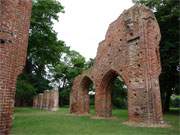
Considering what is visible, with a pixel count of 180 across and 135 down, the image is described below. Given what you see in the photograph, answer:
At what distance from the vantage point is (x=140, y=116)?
40.8ft

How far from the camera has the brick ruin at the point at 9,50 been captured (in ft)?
20.0

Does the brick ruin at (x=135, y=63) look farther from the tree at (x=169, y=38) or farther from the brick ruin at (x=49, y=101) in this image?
the brick ruin at (x=49, y=101)

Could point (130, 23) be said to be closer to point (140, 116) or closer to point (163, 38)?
point (140, 116)

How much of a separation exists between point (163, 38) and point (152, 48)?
352 inches

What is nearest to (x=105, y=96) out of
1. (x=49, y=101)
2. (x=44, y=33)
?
(x=44, y=33)

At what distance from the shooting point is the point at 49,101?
28906 millimetres

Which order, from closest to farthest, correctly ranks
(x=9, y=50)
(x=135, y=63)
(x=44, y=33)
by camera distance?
1. (x=9, y=50)
2. (x=135, y=63)
3. (x=44, y=33)

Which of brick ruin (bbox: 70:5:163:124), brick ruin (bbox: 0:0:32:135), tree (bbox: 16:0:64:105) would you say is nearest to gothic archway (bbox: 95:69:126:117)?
brick ruin (bbox: 70:5:163:124)

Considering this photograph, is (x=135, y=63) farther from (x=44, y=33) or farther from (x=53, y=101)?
(x=53, y=101)

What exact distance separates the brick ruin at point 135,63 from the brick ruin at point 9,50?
706 centimetres

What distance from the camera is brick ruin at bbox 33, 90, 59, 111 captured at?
1083 inches

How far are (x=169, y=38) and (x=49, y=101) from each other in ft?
48.0

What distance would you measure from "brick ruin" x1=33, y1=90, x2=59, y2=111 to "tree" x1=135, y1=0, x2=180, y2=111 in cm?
1116

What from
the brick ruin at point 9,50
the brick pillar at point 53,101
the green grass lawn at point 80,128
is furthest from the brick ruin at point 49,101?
the brick ruin at point 9,50
